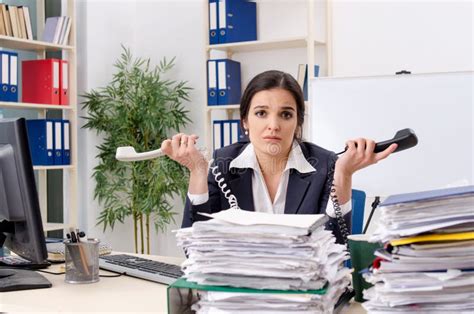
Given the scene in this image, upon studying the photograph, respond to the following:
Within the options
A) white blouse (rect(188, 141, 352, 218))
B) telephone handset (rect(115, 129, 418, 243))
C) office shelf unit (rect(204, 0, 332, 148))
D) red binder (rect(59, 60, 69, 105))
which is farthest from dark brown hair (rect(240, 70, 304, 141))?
red binder (rect(59, 60, 69, 105))

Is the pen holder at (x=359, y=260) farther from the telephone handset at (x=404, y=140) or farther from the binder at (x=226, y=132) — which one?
the binder at (x=226, y=132)

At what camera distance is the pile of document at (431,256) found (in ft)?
3.32

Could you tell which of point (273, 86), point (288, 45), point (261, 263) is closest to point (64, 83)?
point (288, 45)

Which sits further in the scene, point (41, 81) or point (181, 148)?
point (41, 81)

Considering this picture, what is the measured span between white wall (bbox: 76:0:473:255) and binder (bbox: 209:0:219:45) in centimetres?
6

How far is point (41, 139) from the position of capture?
4277 mm

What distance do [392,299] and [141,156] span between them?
36.1 inches

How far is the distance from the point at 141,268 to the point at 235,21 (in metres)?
2.68

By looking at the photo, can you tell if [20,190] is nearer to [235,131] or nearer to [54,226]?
[235,131]

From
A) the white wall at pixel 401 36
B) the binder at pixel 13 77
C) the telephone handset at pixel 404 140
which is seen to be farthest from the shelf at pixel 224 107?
the telephone handset at pixel 404 140

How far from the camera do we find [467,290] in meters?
1.02

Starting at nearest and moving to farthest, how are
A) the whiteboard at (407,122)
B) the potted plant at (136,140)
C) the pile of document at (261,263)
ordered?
the pile of document at (261,263) < the whiteboard at (407,122) < the potted plant at (136,140)

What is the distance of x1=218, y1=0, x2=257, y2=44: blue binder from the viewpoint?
4.26 meters

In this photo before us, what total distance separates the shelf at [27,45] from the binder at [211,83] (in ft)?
3.08
